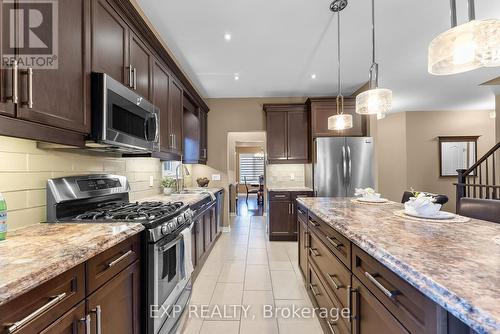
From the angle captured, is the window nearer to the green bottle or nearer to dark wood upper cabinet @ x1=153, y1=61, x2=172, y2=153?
dark wood upper cabinet @ x1=153, y1=61, x2=172, y2=153

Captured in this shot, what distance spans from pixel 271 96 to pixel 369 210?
3671 millimetres

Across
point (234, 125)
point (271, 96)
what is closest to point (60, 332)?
point (234, 125)

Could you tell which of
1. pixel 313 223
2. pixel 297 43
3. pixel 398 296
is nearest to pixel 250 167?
pixel 297 43

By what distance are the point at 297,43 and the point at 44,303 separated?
10.7ft

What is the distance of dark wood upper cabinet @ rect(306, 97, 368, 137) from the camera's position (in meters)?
4.50

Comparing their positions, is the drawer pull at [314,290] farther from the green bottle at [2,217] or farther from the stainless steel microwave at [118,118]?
the green bottle at [2,217]

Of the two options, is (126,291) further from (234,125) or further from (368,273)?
(234,125)

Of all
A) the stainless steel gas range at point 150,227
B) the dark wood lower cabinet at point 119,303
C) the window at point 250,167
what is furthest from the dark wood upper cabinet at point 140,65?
the window at point 250,167

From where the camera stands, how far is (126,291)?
137cm

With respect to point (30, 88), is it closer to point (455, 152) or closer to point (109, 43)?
point (109, 43)

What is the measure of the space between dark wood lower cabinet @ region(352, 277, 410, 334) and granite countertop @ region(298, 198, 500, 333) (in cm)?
23

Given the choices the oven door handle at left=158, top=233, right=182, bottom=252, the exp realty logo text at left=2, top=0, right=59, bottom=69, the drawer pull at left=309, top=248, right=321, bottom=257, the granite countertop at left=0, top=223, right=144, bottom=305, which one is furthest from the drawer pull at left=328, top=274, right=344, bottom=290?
the exp realty logo text at left=2, top=0, right=59, bottom=69

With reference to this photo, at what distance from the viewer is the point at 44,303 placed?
83cm

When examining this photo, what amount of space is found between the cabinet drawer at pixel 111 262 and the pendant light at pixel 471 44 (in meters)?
1.93
